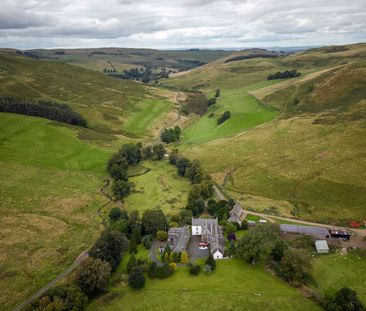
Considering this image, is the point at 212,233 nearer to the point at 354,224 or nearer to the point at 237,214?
the point at 237,214

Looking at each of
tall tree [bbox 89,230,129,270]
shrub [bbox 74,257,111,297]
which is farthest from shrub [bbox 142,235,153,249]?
shrub [bbox 74,257,111,297]

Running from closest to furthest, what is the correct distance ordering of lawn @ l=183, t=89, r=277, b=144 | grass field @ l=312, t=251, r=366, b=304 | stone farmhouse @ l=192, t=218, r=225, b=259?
grass field @ l=312, t=251, r=366, b=304 < stone farmhouse @ l=192, t=218, r=225, b=259 < lawn @ l=183, t=89, r=277, b=144

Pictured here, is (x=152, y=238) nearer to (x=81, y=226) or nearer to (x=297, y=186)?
(x=81, y=226)

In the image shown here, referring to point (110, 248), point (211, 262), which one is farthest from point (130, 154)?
point (211, 262)

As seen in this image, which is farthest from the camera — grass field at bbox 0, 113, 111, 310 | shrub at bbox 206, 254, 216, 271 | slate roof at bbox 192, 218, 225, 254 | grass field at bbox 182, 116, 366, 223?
grass field at bbox 182, 116, 366, 223

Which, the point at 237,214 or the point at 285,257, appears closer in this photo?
the point at 285,257

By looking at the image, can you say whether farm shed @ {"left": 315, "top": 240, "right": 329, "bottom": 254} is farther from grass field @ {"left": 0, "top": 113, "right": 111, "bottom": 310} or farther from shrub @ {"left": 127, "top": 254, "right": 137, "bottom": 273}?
grass field @ {"left": 0, "top": 113, "right": 111, "bottom": 310}
